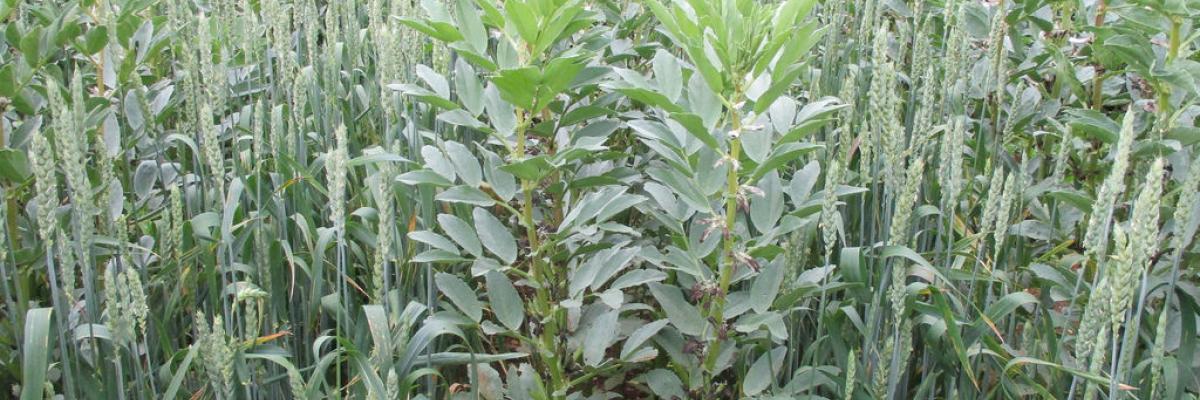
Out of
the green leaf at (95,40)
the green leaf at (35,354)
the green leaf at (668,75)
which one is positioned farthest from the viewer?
A: the green leaf at (95,40)

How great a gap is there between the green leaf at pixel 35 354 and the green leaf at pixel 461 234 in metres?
0.48

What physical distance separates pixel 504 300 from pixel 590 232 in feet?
0.54

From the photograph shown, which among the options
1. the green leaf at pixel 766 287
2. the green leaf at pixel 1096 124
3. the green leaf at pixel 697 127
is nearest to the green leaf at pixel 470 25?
the green leaf at pixel 697 127

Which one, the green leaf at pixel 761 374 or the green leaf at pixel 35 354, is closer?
the green leaf at pixel 35 354

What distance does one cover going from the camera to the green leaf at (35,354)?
1.12 meters

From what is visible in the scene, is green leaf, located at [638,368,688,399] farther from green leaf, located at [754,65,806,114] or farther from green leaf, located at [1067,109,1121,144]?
green leaf, located at [1067,109,1121,144]

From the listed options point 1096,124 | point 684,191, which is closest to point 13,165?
point 684,191

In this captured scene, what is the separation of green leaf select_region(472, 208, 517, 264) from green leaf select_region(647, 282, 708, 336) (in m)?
0.20

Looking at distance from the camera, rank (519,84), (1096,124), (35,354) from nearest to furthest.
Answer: (35,354) → (519,84) → (1096,124)

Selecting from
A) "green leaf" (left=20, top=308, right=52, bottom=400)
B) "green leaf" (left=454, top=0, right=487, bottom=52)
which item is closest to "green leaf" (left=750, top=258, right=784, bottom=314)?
"green leaf" (left=454, top=0, right=487, bottom=52)

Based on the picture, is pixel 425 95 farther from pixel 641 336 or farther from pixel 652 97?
pixel 641 336

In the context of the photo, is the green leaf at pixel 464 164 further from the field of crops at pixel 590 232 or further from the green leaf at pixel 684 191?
the green leaf at pixel 684 191

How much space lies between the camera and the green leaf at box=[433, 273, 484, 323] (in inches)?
53.2

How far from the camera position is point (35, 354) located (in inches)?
45.4
